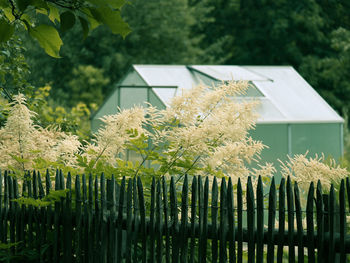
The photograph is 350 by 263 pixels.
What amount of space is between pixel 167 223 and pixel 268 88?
7656 mm

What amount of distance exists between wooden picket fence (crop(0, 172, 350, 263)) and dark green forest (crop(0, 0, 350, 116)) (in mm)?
16819

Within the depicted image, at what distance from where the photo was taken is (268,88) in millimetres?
10758

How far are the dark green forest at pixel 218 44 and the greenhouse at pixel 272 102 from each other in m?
10.5

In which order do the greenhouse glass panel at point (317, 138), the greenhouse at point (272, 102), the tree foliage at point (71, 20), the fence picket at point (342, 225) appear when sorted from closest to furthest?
the tree foliage at point (71, 20)
the fence picket at point (342, 225)
the greenhouse at point (272, 102)
the greenhouse glass panel at point (317, 138)

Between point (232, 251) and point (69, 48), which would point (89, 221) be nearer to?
point (232, 251)

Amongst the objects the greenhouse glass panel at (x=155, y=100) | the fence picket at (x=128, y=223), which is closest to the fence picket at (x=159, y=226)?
the fence picket at (x=128, y=223)

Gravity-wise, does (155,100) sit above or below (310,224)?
above

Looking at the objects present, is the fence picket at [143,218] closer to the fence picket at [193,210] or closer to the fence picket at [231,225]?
the fence picket at [193,210]

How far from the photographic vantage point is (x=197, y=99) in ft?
13.5

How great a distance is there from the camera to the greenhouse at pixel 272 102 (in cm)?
977

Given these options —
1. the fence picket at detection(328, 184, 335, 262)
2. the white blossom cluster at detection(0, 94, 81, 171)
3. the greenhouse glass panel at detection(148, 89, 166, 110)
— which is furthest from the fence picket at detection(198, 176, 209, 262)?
the greenhouse glass panel at detection(148, 89, 166, 110)

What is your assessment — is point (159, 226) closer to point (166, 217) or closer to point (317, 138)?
point (166, 217)

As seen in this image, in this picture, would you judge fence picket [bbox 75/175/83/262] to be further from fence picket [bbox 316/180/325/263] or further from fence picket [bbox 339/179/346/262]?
fence picket [bbox 339/179/346/262]

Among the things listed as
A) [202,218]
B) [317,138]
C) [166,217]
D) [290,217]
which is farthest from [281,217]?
[317,138]
